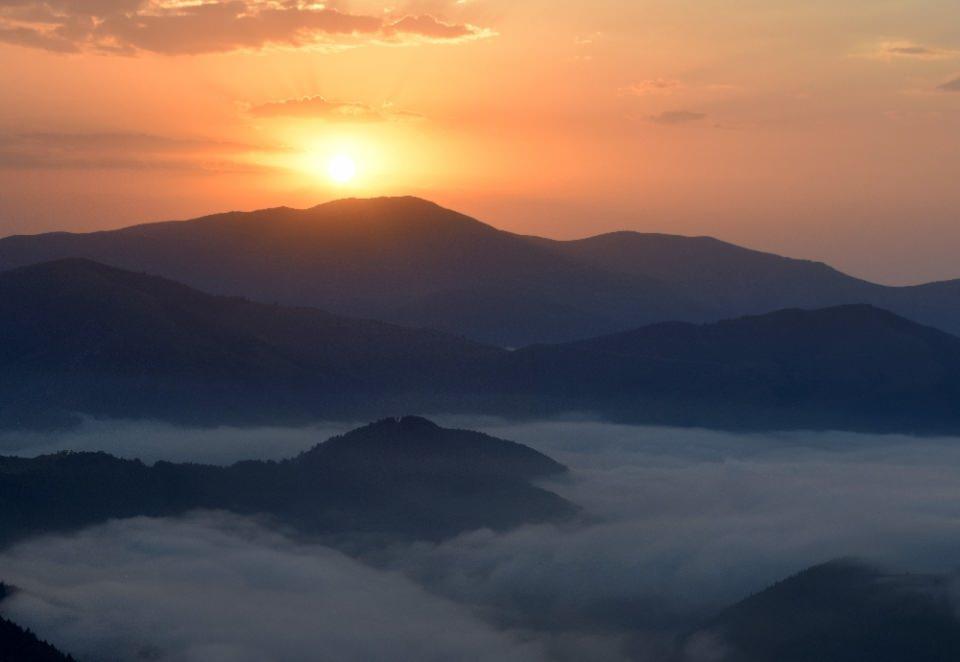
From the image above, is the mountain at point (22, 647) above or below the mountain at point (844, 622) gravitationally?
below

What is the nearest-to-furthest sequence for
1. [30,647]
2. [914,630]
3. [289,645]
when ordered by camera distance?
[30,647], [914,630], [289,645]

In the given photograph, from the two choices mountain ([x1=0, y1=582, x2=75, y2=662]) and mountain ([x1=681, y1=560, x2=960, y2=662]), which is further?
mountain ([x1=681, y1=560, x2=960, y2=662])

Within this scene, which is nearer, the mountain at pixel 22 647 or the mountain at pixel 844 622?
the mountain at pixel 22 647

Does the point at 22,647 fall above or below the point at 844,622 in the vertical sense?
below

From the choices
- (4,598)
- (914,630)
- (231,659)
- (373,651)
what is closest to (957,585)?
(914,630)

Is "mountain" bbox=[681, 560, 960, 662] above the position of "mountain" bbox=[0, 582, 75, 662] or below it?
above

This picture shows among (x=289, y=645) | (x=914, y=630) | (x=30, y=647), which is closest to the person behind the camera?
(x=30, y=647)

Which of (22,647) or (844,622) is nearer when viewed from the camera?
(22,647)

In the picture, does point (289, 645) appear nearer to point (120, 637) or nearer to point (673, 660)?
point (120, 637)
